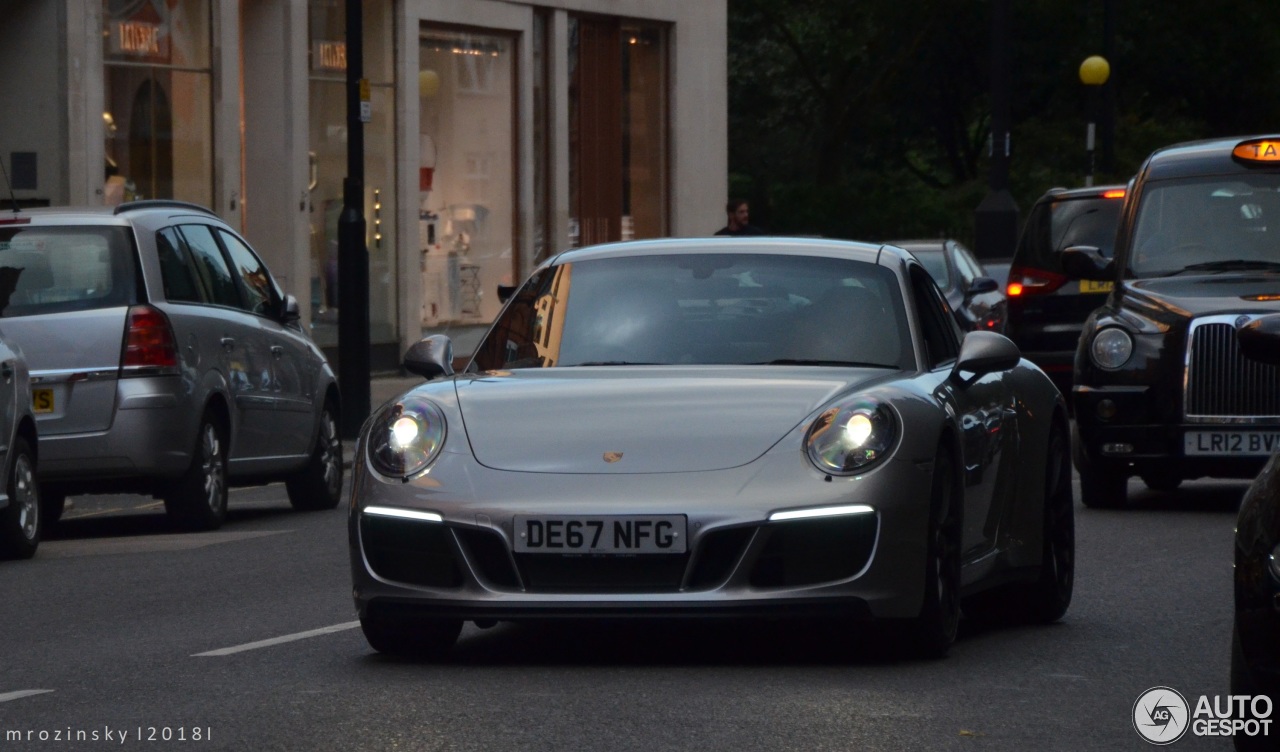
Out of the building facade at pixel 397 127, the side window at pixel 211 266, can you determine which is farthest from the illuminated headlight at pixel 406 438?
the building facade at pixel 397 127

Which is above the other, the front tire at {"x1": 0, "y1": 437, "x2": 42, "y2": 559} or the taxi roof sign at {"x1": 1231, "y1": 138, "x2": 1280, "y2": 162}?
the taxi roof sign at {"x1": 1231, "y1": 138, "x2": 1280, "y2": 162}

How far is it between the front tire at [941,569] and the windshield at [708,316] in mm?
603

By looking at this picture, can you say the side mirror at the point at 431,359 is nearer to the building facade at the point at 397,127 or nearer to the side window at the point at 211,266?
the side window at the point at 211,266

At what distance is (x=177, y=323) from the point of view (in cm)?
1353

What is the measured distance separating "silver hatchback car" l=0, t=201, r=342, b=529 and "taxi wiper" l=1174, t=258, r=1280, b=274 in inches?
207

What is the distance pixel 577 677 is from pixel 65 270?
6.70 meters

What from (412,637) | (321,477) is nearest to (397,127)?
(321,477)

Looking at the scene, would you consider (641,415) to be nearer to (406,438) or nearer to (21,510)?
(406,438)

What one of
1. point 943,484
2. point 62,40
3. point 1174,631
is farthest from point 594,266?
point 62,40

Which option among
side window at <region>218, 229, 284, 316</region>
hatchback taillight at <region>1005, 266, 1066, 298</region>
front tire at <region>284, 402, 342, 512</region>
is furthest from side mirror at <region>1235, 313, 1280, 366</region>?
hatchback taillight at <region>1005, 266, 1066, 298</region>

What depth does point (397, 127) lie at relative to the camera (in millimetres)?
30891

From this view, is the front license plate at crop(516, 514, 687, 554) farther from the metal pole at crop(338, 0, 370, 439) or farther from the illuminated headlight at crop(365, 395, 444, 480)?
the metal pole at crop(338, 0, 370, 439)

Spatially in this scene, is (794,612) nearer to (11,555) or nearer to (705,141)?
(11,555)

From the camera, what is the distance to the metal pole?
2114 cm
